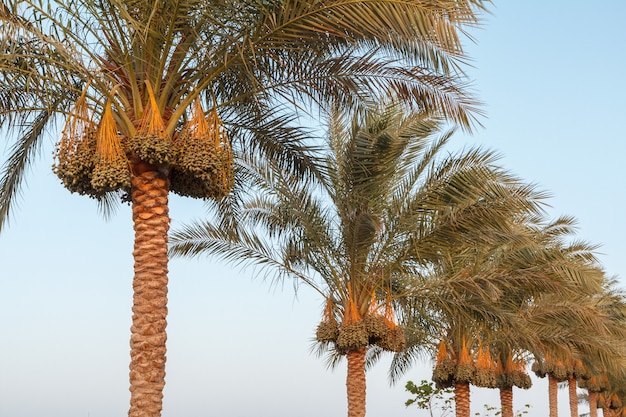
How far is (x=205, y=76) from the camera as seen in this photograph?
1058 cm

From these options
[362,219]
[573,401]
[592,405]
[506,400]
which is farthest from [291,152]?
[592,405]

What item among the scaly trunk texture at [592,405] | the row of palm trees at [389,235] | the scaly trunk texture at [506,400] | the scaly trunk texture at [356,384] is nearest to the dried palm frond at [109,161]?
the row of palm trees at [389,235]

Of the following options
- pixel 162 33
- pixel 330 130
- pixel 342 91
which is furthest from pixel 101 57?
pixel 330 130

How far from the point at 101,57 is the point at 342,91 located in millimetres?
3514

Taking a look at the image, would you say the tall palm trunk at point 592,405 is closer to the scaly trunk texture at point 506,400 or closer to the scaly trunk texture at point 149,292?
the scaly trunk texture at point 506,400

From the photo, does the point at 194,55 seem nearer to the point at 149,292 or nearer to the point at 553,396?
the point at 149,292

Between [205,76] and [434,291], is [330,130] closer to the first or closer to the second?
[434,291]

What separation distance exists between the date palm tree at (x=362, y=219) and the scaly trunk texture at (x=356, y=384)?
0.8 inches

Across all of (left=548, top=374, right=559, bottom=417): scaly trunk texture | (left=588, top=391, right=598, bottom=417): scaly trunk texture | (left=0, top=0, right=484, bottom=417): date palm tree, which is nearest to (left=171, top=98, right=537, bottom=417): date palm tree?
(left=0, top=0, right=484, bottom=417): date palm tree

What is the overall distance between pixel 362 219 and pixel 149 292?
7.15 m

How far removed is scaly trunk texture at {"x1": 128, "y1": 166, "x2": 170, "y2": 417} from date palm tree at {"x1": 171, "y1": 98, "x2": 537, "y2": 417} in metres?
5.41

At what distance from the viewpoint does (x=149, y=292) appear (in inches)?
373

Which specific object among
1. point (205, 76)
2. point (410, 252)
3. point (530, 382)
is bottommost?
point (530, 382)

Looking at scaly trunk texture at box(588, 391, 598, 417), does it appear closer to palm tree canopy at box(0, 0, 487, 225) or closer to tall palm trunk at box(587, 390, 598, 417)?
tall palm trunk at box(587, 390, 598, 417)
